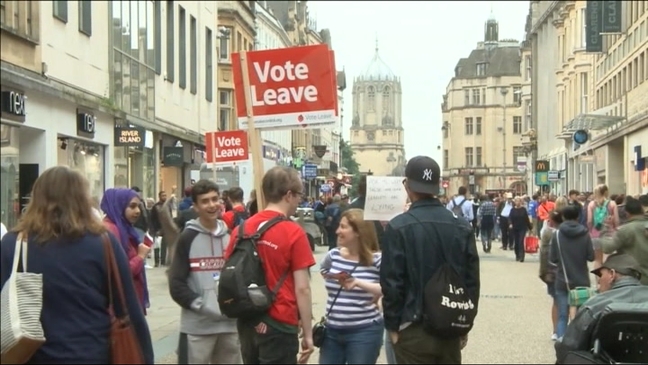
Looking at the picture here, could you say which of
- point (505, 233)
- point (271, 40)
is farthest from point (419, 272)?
point (271, 40)

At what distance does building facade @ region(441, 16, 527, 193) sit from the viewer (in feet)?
449

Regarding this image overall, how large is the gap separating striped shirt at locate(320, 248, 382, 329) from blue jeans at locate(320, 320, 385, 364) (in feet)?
0.14

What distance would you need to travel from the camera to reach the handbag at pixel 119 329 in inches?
197

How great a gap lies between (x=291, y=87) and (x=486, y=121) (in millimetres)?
131134

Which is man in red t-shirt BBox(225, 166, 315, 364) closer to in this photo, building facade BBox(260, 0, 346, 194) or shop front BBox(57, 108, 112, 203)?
shop front BBox(57, 108, 112, 203)

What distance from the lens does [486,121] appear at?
138875mm

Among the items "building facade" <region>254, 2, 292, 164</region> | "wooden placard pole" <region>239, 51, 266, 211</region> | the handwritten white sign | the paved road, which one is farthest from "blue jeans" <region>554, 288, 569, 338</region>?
"building facade" <region>254, 2, 292, 164</region>

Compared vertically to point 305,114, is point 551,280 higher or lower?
lower

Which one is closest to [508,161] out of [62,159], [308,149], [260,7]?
[308,149]

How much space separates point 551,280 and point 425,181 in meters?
6.15

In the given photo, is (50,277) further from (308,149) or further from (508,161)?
(508,161)

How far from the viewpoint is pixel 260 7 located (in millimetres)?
63188

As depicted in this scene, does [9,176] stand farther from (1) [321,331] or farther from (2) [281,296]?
(2) [281,296]

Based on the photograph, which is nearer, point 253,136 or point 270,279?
point 270,279
